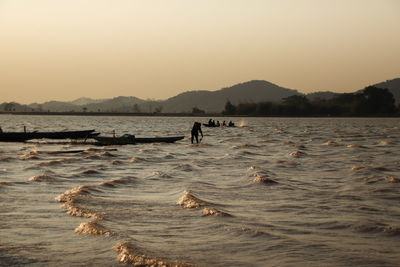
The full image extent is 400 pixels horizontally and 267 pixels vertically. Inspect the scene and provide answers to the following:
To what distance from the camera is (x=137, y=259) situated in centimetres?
1023

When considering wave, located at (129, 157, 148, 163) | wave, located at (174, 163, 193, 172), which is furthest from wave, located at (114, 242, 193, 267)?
wave, located at (129, 157, 148, 163)

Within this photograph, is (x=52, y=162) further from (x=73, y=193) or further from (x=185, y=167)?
(x=73, y=193)

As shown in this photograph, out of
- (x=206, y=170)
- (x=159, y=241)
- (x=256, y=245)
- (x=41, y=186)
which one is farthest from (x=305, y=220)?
(x=206, y=170)

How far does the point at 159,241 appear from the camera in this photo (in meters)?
11.8

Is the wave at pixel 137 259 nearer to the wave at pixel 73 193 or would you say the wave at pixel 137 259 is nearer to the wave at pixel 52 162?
the wave at pixel 73 193

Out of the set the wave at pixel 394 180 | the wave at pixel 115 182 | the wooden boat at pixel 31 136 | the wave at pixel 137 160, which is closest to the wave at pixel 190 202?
the wave at pixel 115 182

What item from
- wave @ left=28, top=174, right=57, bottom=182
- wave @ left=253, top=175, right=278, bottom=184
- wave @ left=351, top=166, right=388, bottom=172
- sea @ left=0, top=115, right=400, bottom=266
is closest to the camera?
sea @ left=0, top=115, right=400, bottom=266

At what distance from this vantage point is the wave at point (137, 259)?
32.8ft

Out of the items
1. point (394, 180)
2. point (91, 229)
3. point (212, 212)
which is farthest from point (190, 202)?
point (394, 180)

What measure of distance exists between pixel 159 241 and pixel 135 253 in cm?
131

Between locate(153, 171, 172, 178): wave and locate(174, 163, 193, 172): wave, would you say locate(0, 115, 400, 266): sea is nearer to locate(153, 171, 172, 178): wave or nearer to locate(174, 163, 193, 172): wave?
locate(153, 171, 172, 178): wave

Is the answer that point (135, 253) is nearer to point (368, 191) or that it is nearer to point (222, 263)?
point (222, 263)

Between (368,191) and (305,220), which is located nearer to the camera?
(305,220)

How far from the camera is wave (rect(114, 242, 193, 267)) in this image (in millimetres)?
10000
